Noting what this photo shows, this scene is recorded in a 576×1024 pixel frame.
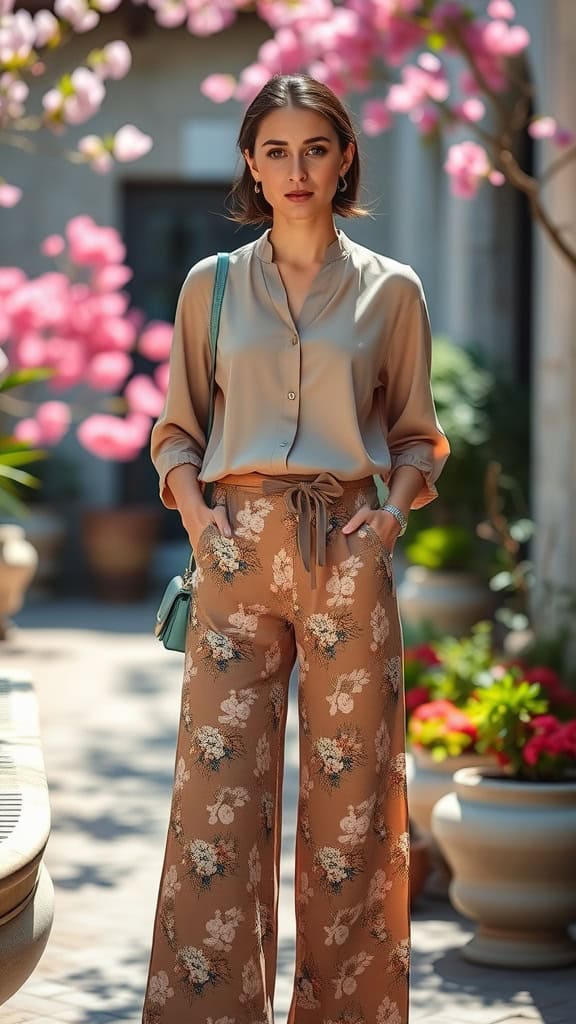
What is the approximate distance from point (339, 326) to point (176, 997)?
122 centimetres

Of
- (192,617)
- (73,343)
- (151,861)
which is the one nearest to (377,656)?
(192,617)

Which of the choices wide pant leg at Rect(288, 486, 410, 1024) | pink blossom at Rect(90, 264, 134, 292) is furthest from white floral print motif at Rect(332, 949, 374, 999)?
pink blossom at Rect(90, 264, 134, 292)

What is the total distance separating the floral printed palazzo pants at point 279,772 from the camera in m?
3.16

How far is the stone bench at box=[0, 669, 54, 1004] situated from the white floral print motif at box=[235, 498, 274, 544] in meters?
0.59

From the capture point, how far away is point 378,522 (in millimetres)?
3207

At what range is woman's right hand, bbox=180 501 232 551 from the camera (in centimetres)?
321

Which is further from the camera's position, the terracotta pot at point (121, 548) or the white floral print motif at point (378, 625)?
the terracotta pot at point (121, 548)

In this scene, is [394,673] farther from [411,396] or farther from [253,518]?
[411,396]

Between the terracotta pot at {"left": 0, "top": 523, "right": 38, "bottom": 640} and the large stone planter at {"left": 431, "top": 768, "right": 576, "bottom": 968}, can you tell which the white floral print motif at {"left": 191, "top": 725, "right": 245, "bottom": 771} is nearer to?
the large stone planter at {"left": 431, "top": 768, "right": 576, "bottom": 968}

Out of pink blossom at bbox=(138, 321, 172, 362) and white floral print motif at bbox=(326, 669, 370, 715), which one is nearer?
white floral print motif at bbox=(326, 669, 370, 715)

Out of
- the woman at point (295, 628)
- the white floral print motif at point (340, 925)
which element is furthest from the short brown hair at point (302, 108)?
the white floral print motif at point (340, 925)

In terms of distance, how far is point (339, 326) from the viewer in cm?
321

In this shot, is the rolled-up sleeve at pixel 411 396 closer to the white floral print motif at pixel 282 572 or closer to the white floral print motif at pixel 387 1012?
the white floral print motif at pixel 282 572

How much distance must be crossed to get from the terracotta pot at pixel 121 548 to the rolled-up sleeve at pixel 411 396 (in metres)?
10.2
